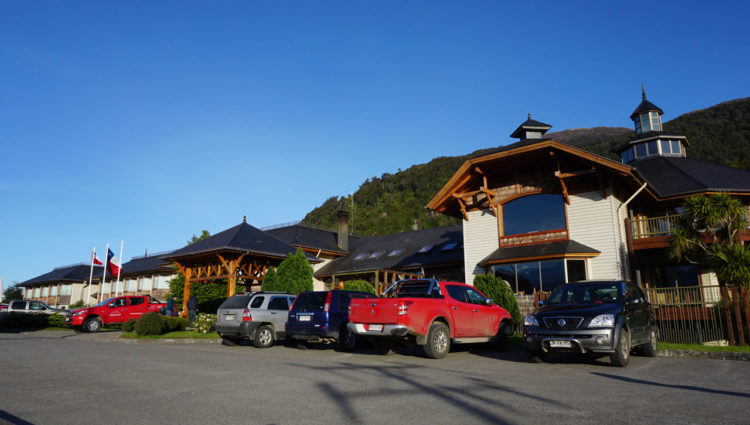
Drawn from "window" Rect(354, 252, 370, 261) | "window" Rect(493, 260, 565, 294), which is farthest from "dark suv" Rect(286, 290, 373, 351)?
"window" Rect(354, 252, 370, 261)

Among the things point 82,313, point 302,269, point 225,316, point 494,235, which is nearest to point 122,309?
point 82,313

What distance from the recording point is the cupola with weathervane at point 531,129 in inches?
1013

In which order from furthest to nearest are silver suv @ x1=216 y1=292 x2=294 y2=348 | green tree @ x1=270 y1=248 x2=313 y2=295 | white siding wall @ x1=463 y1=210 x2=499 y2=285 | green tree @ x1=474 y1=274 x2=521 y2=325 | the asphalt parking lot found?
green tree @ x1=270 y1=248 x2=313 y2=295
white siding wall @ x1=463 y1=210 x2=499 y2=285
green tree @ x1=474 y1=274 x2=521 y2=325
silver suv @ x1=216 y1=292 x2=294 y2=348
the asphalt parking lot

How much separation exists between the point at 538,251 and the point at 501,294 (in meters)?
3.46

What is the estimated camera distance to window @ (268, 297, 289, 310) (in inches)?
598

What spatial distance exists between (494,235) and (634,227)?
552 cm

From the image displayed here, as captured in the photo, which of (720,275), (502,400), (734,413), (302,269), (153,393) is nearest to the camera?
(734,413)

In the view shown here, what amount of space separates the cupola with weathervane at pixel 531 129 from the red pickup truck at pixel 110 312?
22.2 meters

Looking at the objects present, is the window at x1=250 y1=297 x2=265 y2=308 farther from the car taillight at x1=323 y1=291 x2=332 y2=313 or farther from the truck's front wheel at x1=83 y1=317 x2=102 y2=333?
the truck's front wheel at x1=83 y1=317 x2=102 y2=333

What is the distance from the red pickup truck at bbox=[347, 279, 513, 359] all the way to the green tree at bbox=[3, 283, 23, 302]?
2488 inches

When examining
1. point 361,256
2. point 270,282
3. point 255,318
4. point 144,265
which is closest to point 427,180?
point 144,265

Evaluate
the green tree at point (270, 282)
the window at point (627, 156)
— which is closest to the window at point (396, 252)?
the green tree at point (270, 282)

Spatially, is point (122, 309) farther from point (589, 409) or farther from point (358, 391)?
point (589, 409)

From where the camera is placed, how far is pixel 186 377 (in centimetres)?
833
